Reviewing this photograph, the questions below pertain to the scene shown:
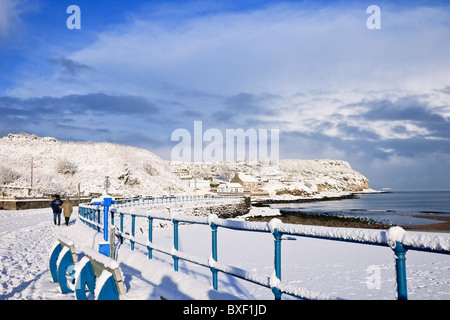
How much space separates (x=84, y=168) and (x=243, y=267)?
79.2 metres

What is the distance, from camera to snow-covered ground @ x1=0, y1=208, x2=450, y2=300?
5828 millimetres

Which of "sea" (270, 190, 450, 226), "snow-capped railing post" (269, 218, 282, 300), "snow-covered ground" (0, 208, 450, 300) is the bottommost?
"sea" (270, 190, 450, 226)

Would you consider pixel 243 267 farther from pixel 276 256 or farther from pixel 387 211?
pixel 387 211

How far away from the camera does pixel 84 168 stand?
3388 inches

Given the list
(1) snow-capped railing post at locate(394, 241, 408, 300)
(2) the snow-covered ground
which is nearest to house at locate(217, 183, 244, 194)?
(2) the snow-covered ground

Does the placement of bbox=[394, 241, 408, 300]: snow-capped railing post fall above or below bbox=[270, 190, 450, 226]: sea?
above

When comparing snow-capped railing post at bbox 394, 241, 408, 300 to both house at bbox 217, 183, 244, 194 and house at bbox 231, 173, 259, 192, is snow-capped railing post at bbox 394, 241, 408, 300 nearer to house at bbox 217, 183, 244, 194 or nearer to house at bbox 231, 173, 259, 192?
house at bbox 217, 183, 244, 194

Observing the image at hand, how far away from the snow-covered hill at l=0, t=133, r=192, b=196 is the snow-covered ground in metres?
50.6

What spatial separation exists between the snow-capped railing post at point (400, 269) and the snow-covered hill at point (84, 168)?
64.0 meters

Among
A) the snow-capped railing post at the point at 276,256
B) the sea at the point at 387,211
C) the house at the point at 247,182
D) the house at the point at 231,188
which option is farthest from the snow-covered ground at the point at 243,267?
the house at the point at 247,182

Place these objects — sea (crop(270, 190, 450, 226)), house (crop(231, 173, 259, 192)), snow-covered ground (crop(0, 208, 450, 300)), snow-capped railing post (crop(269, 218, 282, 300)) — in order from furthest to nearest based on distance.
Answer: house (crop(231, 173, 259, 192)), sea (crop(270, 190, 450, 226)), snow-covered ground (crop(0, 208, 450, 300)), snow-capped railing post (crop(269, 218, 282, 300))

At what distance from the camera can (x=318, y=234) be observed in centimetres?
315
